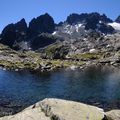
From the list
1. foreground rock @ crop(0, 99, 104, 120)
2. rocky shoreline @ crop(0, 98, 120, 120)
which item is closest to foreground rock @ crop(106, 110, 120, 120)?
rocky shoreline @ crop(0, 98, 120, 120)

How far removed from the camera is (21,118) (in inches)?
1144

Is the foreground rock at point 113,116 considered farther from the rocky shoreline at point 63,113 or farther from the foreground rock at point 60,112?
the foreground rock at point 60,112

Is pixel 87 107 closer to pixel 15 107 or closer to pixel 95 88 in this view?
pixel 15 107

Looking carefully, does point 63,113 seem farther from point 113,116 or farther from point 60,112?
point 113,116

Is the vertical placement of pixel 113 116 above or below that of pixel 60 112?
below

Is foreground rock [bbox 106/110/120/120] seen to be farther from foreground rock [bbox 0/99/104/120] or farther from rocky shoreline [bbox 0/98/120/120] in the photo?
foreground rock [bbox 0/99/104/120]

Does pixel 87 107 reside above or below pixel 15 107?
above

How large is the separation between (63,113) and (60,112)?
14.7 inches

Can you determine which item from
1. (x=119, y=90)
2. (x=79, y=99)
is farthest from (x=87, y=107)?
(x=119, y=90)

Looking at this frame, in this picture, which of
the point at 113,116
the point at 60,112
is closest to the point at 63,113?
the point at 60,112

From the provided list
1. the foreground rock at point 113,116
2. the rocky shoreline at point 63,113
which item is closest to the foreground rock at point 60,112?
the rocky shoreline at point 63,113

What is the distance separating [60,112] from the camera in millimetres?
28500

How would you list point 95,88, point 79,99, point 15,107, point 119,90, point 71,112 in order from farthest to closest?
point 95,88, point 119,90, point 79,99, point 15,107, point 71,112

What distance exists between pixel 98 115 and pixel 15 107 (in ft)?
126
